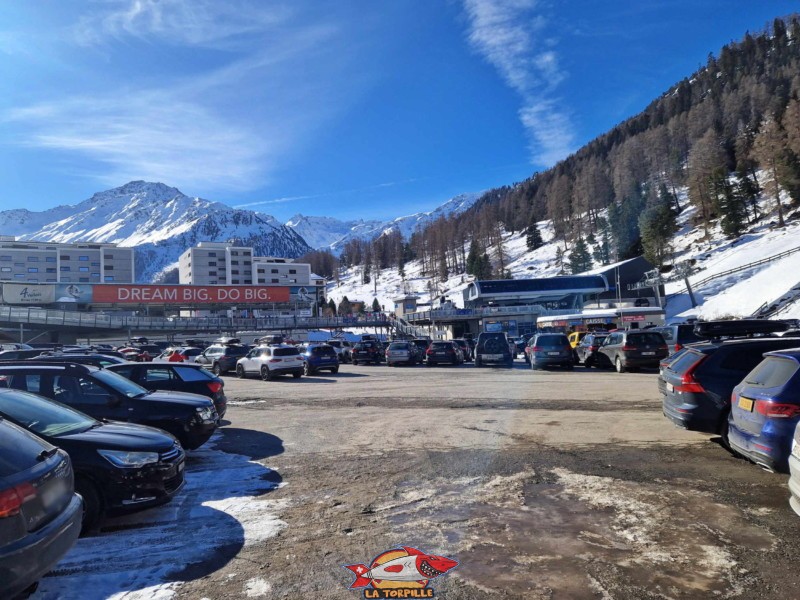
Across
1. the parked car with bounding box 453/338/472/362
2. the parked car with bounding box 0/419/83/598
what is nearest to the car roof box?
the parked car with bounding box 0/419/83/598

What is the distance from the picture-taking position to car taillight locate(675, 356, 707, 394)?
787 cm

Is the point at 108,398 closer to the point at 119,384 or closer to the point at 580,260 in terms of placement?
the point at 119,384

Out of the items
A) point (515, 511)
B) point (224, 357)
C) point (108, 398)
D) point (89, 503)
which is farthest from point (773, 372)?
point (224, 357)

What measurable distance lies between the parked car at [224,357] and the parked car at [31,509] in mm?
24317

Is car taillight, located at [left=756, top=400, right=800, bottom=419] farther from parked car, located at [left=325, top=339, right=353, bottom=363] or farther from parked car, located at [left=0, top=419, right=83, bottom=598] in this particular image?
parked car, located at [left=325, top=339, right=353, bottom=363]

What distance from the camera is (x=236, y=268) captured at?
447 ft

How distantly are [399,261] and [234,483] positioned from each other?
517 ft

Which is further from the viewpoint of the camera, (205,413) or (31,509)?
(205,413)

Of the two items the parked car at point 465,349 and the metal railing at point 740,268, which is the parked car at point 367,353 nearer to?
the parked car at point 465,349

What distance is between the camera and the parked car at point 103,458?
523cm

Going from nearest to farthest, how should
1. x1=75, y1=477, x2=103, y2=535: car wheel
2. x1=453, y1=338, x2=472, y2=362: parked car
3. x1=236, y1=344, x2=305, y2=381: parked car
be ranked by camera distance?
x1=75, y1=477, x2=103, y2=535: car wheel
x1=236, y1=344, x2=305, y2=381: parked car
x1=453, y1=338, x2=472, y2=362: parked car

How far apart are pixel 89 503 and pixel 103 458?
0.44m

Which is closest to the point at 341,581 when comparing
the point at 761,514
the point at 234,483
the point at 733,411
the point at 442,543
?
the point at 442,543

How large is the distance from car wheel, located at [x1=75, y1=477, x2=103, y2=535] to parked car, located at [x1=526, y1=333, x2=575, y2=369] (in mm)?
20659
